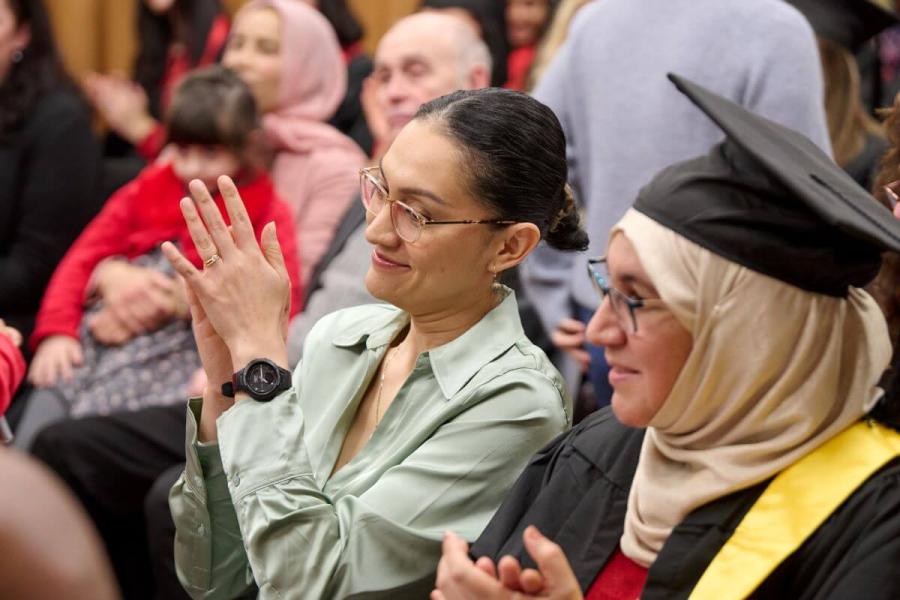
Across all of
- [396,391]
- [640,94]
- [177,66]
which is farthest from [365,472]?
[177,66]

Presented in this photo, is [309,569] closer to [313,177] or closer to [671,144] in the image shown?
[671,144]

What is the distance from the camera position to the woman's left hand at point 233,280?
6.09 feet

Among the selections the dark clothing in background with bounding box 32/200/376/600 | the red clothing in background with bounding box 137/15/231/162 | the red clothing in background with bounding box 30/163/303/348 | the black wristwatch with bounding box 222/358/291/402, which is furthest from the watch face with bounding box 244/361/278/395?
the red clothing in background with bounding box 137/15/231/162

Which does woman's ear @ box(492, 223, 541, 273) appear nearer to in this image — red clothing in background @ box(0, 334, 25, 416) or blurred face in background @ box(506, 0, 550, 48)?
red clothing in background @ box(0, 334, 25, 416)

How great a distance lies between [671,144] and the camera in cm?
275

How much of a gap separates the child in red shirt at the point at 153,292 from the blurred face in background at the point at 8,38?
2.36 ft

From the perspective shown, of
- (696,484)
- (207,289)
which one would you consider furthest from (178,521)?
(696,484)

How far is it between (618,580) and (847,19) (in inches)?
77.0

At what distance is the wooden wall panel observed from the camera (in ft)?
17.7

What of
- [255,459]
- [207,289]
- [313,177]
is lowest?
[313,177]

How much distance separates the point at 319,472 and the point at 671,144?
1.15 m

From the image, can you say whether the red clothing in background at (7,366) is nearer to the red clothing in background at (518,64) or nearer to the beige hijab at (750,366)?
the beige hijab at (750,366)

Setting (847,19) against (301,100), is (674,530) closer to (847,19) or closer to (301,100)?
(847,19)

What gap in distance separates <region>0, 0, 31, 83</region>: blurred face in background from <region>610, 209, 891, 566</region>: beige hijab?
2777 millimetres
